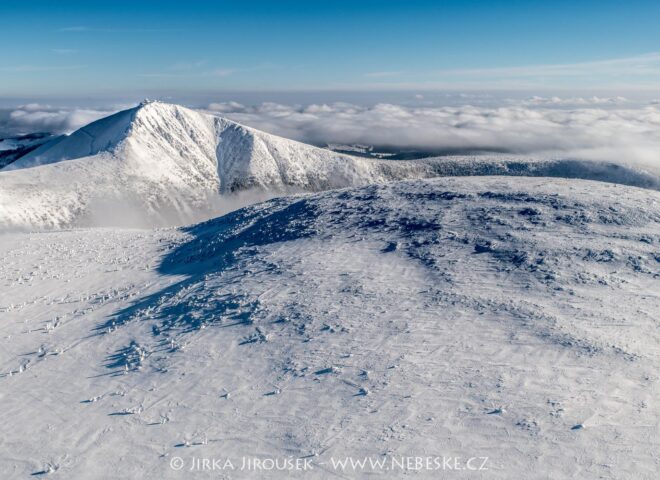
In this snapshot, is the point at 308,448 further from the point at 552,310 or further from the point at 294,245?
the point at 294,245

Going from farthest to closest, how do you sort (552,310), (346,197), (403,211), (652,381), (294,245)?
(346,197) → (403,211) → (294,245) → (552,310) → (652,381)

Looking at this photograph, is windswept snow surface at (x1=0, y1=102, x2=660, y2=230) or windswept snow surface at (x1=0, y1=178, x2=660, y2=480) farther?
windswept snow surface at (x1=0, y1=102, x2=660, y2=230)

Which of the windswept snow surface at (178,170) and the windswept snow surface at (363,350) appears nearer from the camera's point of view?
the windswept snow surface at (363,350)

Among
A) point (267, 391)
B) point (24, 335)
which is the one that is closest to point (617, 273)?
point (267, 391)
